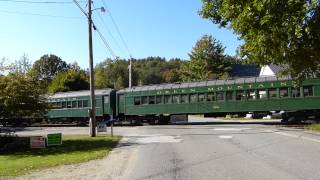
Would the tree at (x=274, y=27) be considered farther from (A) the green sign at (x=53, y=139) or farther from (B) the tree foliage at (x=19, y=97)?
(B) the tree foliage at (x=19, y=97)

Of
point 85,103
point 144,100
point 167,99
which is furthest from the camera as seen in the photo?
point 85,103

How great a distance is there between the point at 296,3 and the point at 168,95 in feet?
79.9

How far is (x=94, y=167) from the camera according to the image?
17.0 m

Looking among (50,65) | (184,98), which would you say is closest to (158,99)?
(184,98)

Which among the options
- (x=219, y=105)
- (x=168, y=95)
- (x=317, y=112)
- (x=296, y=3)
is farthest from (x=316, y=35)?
(x=168, y=95)

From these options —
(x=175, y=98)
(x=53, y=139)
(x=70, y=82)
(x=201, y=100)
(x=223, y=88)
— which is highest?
(x=70, y=82)

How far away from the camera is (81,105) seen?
49.5m

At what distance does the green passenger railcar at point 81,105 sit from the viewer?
47625 mm

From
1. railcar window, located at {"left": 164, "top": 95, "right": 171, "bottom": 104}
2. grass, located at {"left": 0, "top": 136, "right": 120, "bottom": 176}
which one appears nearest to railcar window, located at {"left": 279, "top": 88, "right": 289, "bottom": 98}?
railcar window, located at {"left": 164, "top": 95, "right": 171, "bottom": 104}

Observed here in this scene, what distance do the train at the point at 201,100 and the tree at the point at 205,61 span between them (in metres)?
42.1

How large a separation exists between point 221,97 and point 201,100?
1.77 meters

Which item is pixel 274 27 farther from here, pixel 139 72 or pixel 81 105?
pixel 139 72

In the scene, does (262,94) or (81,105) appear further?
(81,105)

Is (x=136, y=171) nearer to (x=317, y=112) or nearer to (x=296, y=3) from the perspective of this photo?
(x=296, y=3)
